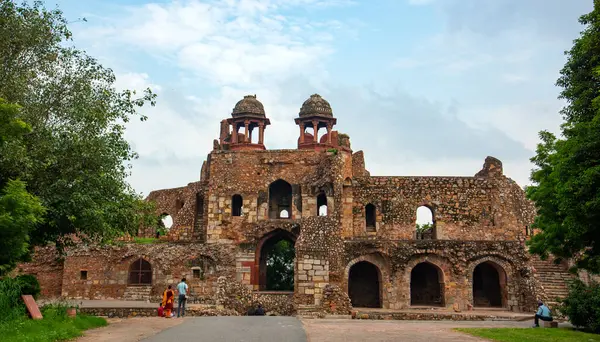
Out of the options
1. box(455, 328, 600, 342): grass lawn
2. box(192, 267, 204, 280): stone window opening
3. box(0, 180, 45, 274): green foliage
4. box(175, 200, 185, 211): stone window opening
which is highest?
box(175, 200, 185, 211): stone window opening

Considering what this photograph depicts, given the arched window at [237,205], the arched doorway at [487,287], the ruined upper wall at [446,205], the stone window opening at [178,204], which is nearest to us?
the arched doorway at [487,287]

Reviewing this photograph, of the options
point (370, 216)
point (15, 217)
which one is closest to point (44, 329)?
point (15, 217)

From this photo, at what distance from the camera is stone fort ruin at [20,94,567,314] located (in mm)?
24453

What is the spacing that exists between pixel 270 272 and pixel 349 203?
12220 millimetres

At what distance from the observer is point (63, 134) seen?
51.8ft

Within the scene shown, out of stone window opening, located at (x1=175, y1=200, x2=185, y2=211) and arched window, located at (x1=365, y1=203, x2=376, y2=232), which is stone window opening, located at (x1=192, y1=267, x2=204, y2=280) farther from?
arched window, located at (x1=365, y1=203, x2=376, y2=232)

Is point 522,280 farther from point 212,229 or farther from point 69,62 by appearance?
point 69,62

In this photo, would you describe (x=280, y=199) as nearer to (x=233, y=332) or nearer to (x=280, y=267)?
(x=280, y=267)

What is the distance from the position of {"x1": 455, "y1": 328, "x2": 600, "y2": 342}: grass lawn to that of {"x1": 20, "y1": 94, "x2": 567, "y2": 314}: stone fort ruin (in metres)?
8.79

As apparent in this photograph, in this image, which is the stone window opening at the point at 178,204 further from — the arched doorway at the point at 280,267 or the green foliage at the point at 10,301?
the green foliage at the point at 10,301

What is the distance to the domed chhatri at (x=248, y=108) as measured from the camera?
32.6m

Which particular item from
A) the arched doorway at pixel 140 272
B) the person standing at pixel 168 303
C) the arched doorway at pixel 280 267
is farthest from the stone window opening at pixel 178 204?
the person standing at pixel 168 303

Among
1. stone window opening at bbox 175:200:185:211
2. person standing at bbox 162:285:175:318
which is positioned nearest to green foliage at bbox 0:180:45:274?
person standing at bbox 162:285:175:318

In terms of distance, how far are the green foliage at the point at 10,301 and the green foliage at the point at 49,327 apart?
0.70 feet
